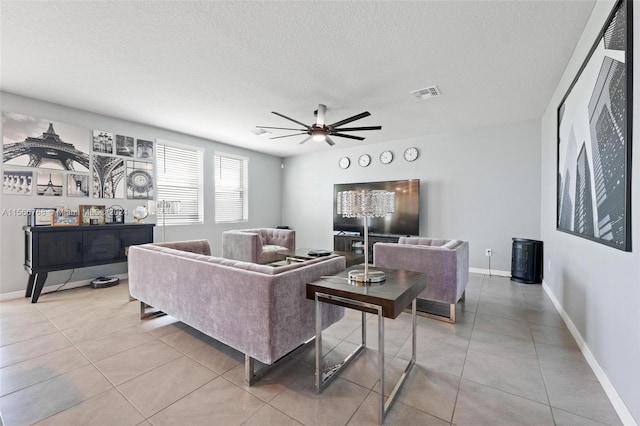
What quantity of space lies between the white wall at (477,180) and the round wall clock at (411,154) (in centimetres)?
8

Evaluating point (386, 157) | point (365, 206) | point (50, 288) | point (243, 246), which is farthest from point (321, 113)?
point (50, 288)

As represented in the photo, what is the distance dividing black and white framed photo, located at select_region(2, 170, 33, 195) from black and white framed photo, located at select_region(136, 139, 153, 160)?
53.5 inches

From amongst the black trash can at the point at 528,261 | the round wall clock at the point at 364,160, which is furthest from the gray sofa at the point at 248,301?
the round wall clock at the point at 364,160

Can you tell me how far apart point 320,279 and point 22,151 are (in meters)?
4.33

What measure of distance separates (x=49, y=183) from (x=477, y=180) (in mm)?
6579

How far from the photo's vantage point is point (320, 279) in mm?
1829

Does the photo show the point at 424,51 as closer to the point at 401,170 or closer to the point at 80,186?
the point at 401,170

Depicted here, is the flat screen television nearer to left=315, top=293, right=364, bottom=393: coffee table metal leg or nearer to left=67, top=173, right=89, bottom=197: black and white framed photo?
left=315, top=293, right=364, bottom=393: coffee table metal leg

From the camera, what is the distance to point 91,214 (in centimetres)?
388

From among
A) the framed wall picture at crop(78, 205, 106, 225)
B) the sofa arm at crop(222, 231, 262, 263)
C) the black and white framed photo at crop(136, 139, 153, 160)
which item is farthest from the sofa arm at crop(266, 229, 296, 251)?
the framed wall picture at crop(78, 205, 106, 225)

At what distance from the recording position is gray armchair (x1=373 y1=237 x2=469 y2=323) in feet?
9.07

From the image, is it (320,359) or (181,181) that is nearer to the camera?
(320,359)

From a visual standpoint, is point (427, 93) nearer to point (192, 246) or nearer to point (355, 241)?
point (355, 241)

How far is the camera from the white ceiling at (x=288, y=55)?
6.69ft
